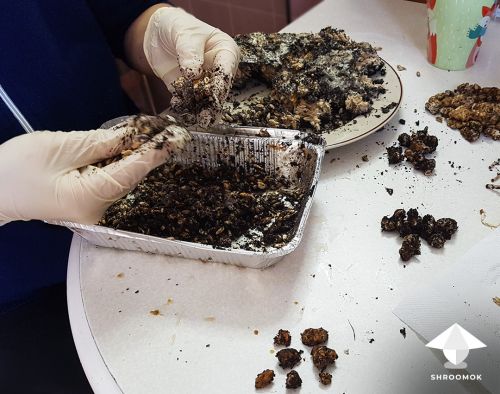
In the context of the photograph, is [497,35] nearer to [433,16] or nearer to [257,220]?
[433,16]

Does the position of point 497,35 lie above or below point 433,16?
below

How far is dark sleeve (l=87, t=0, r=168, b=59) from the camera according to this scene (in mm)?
1197

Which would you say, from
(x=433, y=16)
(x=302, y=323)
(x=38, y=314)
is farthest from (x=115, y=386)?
(x=433, y=16)

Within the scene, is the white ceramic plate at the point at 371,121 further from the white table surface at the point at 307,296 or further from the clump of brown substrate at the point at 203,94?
the clump of brown substrate at the point at 203,94

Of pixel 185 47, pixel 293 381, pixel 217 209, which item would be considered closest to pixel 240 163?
pixel 217 209

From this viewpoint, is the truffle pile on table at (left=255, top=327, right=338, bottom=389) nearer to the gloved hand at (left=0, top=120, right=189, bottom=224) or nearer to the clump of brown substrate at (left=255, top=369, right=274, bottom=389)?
the clump of brown substrate at (left=255, top=369, right=274, bottom=389)

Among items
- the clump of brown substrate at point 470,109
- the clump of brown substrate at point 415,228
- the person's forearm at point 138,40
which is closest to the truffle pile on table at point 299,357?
the clump of brown substrate at point 415,228

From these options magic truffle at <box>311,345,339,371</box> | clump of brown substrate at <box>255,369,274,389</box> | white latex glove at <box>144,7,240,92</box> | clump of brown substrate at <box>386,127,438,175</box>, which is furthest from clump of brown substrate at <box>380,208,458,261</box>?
white latex glove at <box>144,7,240,92</box>

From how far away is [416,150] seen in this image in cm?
107

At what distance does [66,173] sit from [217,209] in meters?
0.32

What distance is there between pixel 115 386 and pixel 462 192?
85cm

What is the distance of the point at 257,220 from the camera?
0.94m

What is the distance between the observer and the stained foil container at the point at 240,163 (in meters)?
0.84

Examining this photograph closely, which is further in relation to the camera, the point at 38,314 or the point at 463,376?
the point at 38,314
